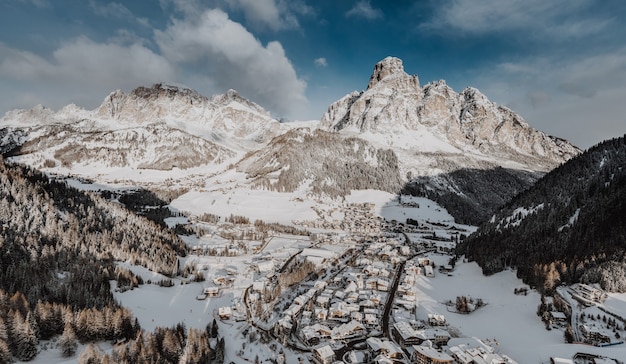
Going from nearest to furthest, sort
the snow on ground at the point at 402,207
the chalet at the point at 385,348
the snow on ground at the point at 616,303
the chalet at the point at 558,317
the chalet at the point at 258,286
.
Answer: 1. the chalet at the point at 385,348
2. the snow on ground at the point at 616,303
3. the chalet at the point at 558,317
4. the chalet at the point at 258,286
5. the snow on ground at the point at 402,207

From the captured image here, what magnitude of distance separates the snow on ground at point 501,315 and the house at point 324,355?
1870 centimetres

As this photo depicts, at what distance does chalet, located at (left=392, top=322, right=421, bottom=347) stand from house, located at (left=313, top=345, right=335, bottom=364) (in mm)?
10087

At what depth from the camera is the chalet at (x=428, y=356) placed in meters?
37.5

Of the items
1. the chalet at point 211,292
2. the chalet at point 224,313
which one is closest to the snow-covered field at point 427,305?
the chalet at point 211,292

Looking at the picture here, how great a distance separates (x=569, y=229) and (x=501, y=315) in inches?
1049

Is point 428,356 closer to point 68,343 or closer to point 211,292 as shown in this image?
point 211,292

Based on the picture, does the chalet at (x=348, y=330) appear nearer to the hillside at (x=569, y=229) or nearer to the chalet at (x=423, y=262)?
the hillside at (x=569, y=229)

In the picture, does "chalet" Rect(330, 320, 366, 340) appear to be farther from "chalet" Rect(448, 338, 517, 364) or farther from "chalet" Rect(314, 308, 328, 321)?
"chalet" Rect(448, 338, 517, 364)

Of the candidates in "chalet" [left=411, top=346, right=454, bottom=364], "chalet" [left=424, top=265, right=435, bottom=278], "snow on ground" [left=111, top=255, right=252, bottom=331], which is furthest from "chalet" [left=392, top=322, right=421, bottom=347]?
"snow on ground" [left=111, top=255, right=252, bottom=331]

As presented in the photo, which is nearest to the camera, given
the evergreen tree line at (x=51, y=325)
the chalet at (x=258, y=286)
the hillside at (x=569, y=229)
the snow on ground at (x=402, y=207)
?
the evergreen tree line at (x=51, y=325)

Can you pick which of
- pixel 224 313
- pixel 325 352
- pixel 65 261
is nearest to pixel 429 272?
pixel 325 352

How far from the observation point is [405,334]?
45.0 meters

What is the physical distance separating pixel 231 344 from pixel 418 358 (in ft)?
78.5

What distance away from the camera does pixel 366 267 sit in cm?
7562
